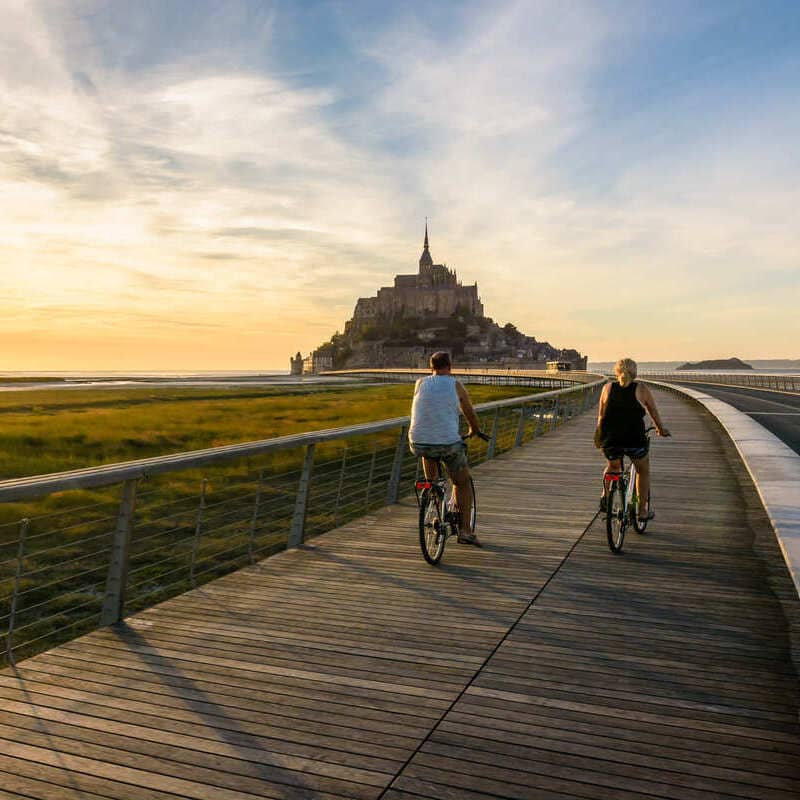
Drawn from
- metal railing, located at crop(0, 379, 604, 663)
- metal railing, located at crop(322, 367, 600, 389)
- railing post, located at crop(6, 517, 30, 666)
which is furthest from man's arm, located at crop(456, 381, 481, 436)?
metal railing, located at crop(322, 367, 600, 389)

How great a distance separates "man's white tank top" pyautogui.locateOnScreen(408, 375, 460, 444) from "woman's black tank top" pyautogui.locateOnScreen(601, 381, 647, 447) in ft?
4.87

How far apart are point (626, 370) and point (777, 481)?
2427 mm

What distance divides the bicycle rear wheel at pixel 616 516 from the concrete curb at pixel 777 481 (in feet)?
3.90

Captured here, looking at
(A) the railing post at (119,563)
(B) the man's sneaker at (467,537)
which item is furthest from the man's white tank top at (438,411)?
(A) the railing post at (119,563)

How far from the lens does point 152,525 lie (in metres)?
18.2

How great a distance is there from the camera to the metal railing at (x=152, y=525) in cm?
495

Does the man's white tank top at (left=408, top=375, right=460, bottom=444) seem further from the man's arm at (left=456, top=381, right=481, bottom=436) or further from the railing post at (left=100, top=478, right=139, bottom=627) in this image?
the railing post at (left=100, top=478, right=139, bottom=627)

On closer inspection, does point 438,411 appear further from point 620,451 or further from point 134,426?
point 134,426

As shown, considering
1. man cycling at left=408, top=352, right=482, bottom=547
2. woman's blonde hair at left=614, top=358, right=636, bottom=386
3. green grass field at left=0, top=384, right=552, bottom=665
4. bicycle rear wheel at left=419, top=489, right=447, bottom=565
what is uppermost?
woman's blonde hair at left=614, top=358, right=636, bottom=386

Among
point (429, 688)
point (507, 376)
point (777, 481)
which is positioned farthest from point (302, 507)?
point (507, 376)

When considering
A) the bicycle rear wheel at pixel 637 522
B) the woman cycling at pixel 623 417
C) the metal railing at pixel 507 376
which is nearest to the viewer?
the woman cycling at pixel 623 417

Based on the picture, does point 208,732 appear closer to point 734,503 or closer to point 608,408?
point 608,408

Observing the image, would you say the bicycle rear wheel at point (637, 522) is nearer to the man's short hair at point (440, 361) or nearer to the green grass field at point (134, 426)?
the man's short hair at point (440, 361)

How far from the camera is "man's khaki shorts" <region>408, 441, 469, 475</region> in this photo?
6449mm
